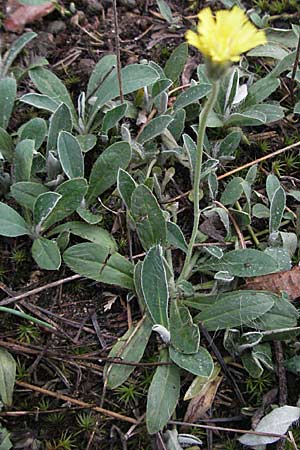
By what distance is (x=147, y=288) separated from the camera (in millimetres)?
1897

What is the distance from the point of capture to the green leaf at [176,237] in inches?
81.0

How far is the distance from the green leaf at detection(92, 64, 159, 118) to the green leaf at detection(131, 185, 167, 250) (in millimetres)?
486

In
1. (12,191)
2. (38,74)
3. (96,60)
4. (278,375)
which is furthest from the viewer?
(96,60)

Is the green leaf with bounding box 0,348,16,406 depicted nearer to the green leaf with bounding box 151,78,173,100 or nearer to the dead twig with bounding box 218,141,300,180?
the dead twig with bounding box 218,141,300,180

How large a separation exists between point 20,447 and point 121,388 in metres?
0.33

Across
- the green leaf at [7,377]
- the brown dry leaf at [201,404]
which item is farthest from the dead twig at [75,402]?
the brown dry leaf at [201,404]

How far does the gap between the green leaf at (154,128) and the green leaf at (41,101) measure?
13.4 inches

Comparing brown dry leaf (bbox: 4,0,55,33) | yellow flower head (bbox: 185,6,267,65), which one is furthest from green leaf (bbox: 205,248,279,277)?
brown dry leaf (bbox: 4,0,55,33)

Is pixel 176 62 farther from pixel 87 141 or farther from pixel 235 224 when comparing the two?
pixel 235 224

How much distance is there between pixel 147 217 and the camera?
6.67ft

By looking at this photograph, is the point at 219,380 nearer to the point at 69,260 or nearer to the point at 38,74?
the point at 69,260

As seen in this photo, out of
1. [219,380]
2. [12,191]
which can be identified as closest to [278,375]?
[219,380]

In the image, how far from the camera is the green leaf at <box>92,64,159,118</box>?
2.29 metres

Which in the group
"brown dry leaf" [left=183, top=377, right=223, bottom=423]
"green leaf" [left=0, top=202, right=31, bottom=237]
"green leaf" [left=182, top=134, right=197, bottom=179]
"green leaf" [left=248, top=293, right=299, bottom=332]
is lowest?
"brown dry leaf" [left=183, top=377, right=223, bottom=423]
